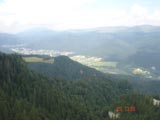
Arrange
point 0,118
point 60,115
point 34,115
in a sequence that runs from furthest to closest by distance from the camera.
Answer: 1. point 60,115
2. point 34,115
3. point 0,118

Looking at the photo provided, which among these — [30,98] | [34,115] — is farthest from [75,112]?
[34,115]

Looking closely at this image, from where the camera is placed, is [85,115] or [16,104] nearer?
[16,104]

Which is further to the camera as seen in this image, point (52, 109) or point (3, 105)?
point (52, 109)

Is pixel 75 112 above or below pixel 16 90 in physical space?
below

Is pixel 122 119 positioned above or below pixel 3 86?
below

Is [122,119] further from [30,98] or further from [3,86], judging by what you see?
[3,86]

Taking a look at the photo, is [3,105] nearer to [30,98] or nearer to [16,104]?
[16,104]

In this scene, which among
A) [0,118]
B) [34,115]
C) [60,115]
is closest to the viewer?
[0,118]

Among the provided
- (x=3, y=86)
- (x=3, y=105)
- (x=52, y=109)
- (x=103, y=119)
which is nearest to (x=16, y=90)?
(x=3, y=86)
